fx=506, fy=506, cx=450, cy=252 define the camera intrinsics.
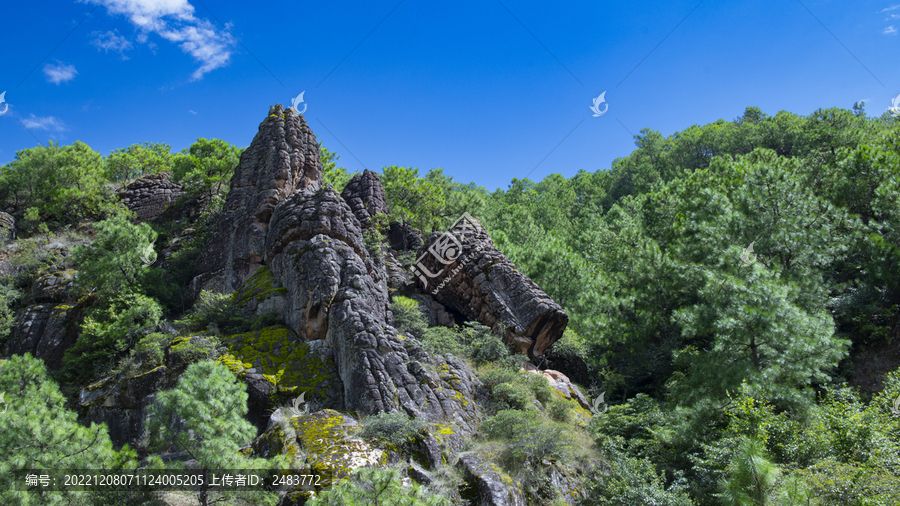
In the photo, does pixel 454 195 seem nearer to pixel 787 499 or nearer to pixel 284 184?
pixel 284 184

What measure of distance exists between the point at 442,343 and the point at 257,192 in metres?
13.9

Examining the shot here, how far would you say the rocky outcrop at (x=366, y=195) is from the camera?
33.1 meters

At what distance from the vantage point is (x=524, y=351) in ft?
82.4

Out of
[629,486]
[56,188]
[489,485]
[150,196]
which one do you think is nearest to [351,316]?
[489,485]

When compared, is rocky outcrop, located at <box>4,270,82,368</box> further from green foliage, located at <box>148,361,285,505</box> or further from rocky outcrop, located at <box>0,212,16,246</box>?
green foliage, located at <box>148,361,285,505</box>

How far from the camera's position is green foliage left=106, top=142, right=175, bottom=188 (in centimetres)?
4341

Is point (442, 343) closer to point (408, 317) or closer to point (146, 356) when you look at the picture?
point (408, 317)

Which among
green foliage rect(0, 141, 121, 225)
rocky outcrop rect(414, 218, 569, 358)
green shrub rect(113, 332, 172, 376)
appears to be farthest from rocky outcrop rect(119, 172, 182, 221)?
green shrub rect(113, 332, 172, 376)

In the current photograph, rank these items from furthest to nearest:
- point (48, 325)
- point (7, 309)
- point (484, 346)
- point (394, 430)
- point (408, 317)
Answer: point (408, 317)
point (7, 309)
point (484, 346)
point (48, 325)
point (394, 430)

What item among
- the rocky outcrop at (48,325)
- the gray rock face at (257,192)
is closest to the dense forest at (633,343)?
the rocky outcrop at (48,325)

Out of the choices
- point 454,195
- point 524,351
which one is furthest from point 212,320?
point 454,195

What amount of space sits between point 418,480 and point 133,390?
10945 mm

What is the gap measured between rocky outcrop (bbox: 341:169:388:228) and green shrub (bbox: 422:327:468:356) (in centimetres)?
1101

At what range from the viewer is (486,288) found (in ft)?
88.7
